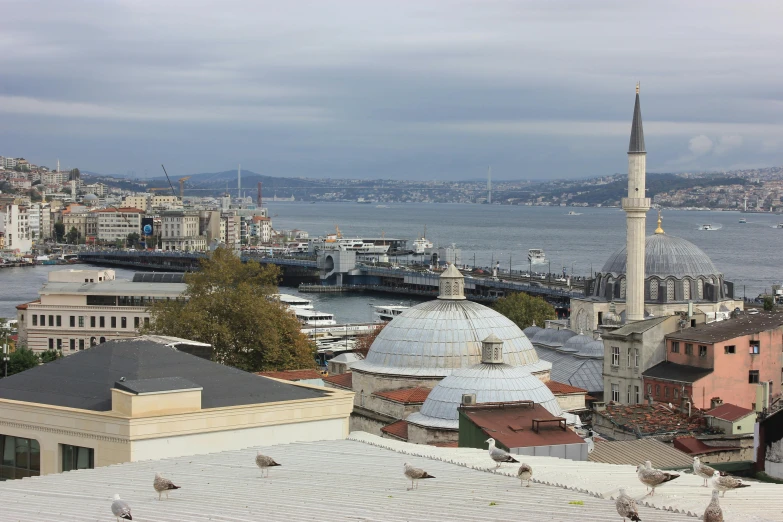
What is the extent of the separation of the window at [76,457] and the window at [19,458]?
0.46 metres

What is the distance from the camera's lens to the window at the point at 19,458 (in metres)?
17.4

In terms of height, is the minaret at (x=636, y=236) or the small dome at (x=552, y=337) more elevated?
the minaret at (x=636, y=236)

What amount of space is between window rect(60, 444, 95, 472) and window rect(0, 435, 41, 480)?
46cm

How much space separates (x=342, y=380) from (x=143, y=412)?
17761 millimetres

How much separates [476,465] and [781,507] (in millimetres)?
4210

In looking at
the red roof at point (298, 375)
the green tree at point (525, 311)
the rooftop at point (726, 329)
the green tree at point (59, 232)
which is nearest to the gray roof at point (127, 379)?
the red roof at point (298, 375)

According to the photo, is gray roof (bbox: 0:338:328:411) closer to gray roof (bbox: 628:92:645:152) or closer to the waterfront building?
the waterfront building

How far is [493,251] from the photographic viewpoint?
17288 centimetres

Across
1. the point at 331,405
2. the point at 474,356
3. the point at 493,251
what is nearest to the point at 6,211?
the point at 493,251

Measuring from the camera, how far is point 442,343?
3147cm

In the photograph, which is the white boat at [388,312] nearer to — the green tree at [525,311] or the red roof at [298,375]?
the green tree at [525,311]

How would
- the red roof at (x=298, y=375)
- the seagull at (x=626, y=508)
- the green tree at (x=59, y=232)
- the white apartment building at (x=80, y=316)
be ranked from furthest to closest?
the green tree at (x=59, y=232) → the white apartment building at (x=80, y=316) → the red roof at (x=298, y=375) → the seagull at (x=626, y=508)

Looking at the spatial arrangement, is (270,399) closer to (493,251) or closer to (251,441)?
(251,441)


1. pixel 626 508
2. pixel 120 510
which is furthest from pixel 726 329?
pixel 120 510
